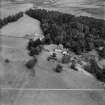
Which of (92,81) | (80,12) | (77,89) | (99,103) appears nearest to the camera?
(99,103)

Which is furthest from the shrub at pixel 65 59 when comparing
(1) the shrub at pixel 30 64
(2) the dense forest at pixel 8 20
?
(2) the dense forest at pixel 8 20

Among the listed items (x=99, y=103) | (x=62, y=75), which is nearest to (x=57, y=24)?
(x=62, y=75)

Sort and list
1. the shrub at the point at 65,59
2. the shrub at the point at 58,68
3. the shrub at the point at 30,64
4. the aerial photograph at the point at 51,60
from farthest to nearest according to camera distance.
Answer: the shrub at the point at 65,59 < the shrub at the point at 30,64 < the shrub at the point at 58,68 < the aerial photograph at the point at 51,60

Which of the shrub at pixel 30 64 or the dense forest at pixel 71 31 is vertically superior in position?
the dense forest at pixel 71 31

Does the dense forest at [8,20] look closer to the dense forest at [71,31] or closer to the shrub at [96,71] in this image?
the dense forest at [71,31]

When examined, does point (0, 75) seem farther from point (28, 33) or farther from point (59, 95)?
point (28, 33)

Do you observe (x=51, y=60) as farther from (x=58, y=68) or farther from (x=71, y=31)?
(x=71, y=31)

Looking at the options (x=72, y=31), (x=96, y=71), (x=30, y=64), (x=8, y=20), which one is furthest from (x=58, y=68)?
(x=8, y=20)

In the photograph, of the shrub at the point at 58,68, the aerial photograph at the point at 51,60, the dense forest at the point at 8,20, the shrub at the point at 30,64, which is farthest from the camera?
the dense forest at the point at 8,20
